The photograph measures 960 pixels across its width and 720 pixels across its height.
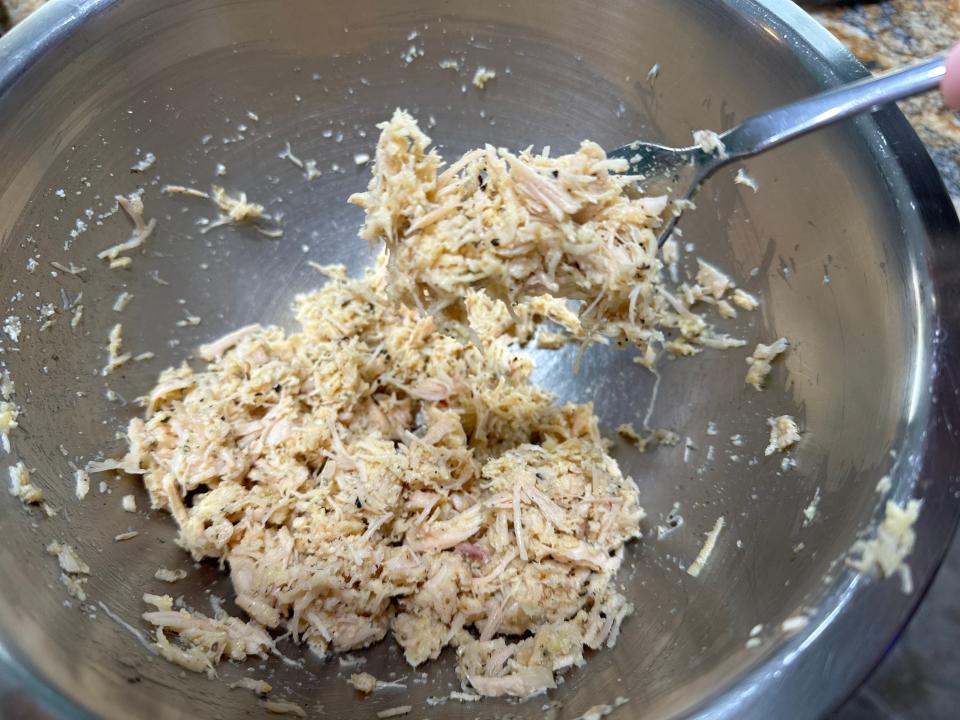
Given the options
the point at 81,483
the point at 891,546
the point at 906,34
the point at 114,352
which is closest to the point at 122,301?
the point at 114,352

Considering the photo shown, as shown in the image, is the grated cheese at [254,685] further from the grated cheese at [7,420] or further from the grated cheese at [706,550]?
the grated cheese at [706,550]

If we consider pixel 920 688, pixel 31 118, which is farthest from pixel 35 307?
pixel 920 688

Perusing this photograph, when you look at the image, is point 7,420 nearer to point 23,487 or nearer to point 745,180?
point 23,487

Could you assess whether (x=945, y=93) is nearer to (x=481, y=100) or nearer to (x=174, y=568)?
(x=481, y=100)

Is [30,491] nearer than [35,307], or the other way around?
[30,491]

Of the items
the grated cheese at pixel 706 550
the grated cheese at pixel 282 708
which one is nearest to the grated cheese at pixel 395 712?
the grated cheese at pixel 282 708

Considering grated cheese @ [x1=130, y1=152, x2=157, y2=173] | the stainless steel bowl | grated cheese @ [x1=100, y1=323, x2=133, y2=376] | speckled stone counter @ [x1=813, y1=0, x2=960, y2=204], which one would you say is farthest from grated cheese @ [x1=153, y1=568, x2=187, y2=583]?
speckled stone counter @ [x1=813, y1=0, x2=960, y2=204]
